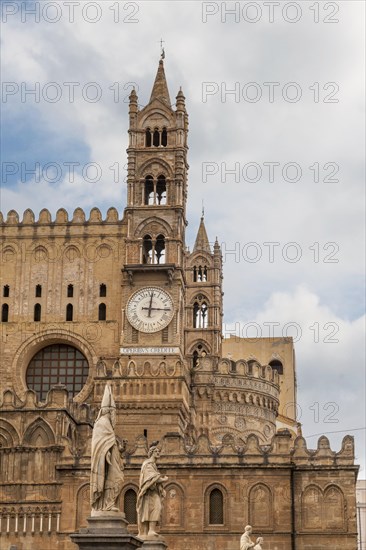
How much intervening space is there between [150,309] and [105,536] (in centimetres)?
4258

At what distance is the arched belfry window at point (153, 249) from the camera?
66.9 metres

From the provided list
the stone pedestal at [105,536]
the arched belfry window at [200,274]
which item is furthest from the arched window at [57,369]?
the stone pedestal at [105,536]

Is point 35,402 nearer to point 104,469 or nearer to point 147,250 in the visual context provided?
point 147,250

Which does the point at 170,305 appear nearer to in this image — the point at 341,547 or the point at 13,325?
the point at 13,325

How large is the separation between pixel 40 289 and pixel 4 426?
39.5 feet

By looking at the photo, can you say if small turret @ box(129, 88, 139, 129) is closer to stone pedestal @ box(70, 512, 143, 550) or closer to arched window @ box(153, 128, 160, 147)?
arched window @ box(153, 128, 160, 147)

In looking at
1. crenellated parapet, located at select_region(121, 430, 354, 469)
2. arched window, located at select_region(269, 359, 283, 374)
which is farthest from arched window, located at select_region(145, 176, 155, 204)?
arched window, located at select_region(269, 359, 283, 374)

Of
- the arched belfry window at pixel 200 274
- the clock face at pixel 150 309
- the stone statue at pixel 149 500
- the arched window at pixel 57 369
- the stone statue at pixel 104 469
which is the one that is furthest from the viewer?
the arched belfry window at pixel 200 274

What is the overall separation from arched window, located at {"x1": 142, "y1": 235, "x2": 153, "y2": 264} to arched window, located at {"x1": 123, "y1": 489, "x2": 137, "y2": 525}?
646 inches

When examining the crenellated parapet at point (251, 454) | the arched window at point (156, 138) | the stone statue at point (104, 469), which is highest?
the arched window at point (156, 138)

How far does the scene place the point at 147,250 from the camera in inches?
2653

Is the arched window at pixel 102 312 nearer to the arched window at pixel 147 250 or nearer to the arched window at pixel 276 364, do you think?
the arched window at pixel 147 250

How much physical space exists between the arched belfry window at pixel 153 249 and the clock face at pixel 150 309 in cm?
212

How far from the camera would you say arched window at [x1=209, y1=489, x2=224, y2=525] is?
54875mm
